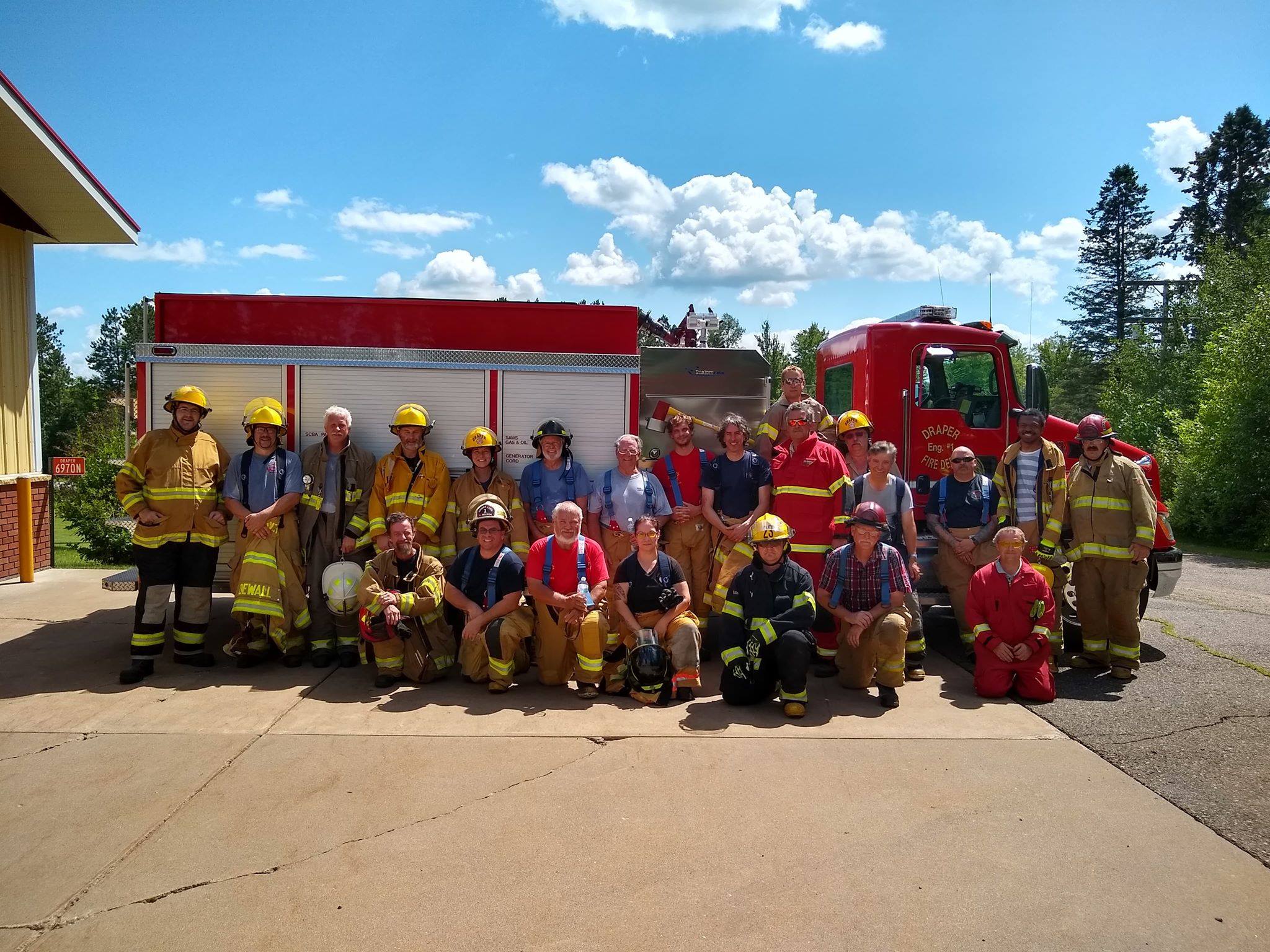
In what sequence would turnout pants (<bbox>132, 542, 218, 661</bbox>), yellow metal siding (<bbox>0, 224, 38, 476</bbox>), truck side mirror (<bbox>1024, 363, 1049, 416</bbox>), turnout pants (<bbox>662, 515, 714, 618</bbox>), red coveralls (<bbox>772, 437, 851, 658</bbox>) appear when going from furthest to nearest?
yellow metal siding (<bbox>0, 224, 38, 476</bbox>), truck side mirror (<bbox>1024, 363, 1049, 416</bbox>), turnout pants (<bbox>662, 515, 714, 618</bbox>), red coveralls (<bbox>772, 437, 851, 658</bbox>), turnout pants (<bbox>132, 542, 218, 661</bbox>)

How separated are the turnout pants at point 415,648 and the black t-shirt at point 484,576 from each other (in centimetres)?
37

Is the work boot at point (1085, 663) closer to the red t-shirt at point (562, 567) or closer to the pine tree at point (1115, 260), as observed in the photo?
the red t-shirt at point (562, 567)

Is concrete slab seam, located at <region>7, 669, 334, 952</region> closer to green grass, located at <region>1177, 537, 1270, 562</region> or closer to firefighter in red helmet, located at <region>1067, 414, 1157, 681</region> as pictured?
firefighter in red helmet, located at <region>1067, 414, 1157, 681</region>

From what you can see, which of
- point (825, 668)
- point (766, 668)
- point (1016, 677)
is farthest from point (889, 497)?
point (766, 668)

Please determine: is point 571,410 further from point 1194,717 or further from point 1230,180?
point 1230,180

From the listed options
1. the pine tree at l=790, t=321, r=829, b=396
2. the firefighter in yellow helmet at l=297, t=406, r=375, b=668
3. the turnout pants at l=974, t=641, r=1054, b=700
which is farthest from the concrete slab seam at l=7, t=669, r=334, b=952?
the pine tree at l=790, t=321, r=829, b=396

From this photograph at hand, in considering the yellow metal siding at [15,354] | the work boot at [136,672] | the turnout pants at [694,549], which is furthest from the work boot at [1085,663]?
the yellow metal siding at [15,354]

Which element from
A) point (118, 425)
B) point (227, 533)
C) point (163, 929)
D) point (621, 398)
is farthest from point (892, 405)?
point (118, 425)

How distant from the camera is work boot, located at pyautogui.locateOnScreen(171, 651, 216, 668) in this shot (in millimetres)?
6277

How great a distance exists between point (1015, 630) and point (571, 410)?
376 cm

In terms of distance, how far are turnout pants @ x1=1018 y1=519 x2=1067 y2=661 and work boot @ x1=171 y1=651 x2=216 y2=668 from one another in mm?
6378

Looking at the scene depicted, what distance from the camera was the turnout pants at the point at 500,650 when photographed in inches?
225

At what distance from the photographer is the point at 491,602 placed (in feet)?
19.1

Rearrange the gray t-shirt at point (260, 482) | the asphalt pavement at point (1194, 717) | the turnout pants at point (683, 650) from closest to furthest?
the asphalt pavement at point (1194, 717) < the turnout pants at point (683, 650) < the gray t-shirt at point (260, 482)
